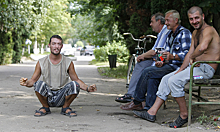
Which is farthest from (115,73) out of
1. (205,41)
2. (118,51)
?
(205,41)

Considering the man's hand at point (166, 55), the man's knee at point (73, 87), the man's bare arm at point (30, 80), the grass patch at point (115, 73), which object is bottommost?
the grass patch at point (115, 73)

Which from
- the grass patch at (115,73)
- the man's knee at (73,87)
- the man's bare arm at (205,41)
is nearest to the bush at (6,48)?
the grass patch at (115,73)

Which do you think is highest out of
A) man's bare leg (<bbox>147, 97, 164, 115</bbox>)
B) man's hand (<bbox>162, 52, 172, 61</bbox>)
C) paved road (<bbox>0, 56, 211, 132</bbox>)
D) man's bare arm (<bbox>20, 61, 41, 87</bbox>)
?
Result: man's hand (<bbox>162, 52, 172, 61</bbox>)

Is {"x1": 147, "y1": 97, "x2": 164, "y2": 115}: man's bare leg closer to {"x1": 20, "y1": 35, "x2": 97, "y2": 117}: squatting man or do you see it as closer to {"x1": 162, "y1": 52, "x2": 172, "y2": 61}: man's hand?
{"x1": 162, "y1": 52, "x2": 172, "y2": 61}: man's hand

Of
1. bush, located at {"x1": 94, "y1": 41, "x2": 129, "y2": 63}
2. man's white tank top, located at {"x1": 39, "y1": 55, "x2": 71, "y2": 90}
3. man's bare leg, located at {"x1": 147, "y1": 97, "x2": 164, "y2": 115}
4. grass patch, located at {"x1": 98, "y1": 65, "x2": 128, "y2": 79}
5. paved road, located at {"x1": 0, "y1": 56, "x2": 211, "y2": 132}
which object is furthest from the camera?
bush, located at {"x1": 94, "y1": 41, "x2": 129, "y2": 63}

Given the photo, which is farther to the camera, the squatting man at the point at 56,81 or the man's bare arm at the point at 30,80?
the squatting man at the point at 56,81

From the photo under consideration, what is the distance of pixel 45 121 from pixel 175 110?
244cm

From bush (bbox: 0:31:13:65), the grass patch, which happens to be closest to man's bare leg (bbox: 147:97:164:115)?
the grass patch

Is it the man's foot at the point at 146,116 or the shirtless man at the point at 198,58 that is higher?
the shirtless man at the point at 198,58

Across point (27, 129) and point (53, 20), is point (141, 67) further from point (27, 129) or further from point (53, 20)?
point (53, 20)

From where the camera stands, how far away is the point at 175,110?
5.54 m

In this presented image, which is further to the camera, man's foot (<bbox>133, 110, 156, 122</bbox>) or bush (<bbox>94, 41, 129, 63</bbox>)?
bush (<bbox>94, 41, 129, 63</bbox>)

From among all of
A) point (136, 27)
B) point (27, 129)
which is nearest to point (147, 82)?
point (27, 129)

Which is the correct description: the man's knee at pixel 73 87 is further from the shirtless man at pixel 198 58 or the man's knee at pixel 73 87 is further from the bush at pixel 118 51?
the bush at pixel 118 51
